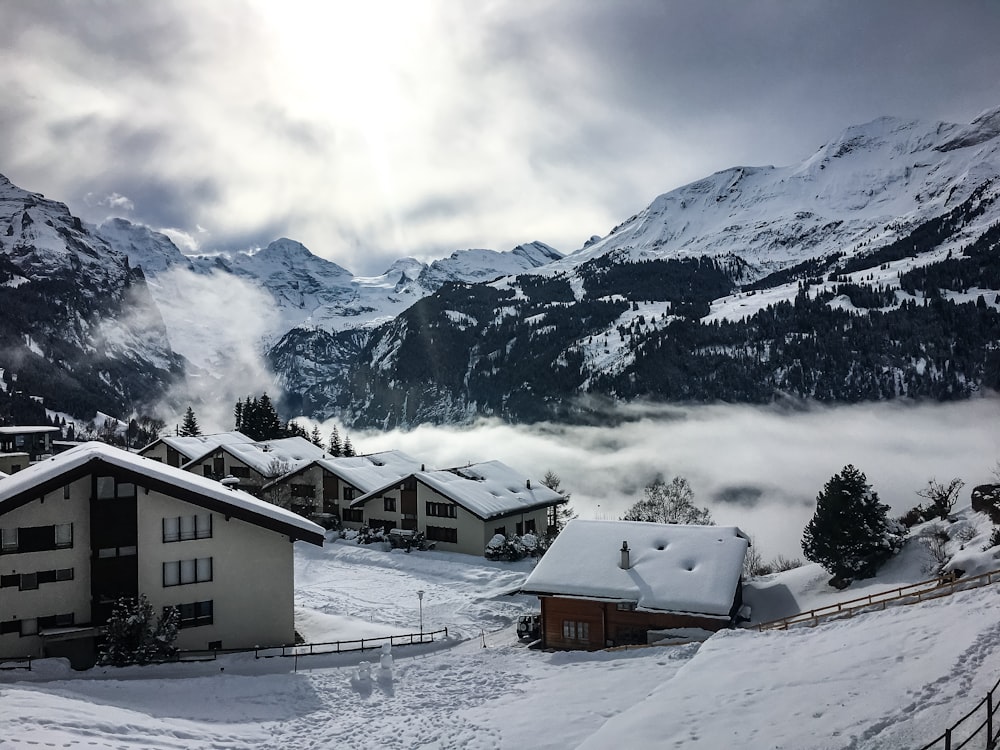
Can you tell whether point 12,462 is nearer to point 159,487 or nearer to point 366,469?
point 366,469

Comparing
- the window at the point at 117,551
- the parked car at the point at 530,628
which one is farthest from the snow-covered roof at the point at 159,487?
the parked car at the point at 530,628

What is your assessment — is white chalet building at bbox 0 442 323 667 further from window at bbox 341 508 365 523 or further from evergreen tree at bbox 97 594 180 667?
window at bbox 341 508 365 523

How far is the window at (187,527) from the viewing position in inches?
1188

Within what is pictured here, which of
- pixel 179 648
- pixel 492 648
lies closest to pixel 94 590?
pixel 179 648

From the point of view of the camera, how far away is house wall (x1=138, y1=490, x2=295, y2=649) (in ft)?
96.8

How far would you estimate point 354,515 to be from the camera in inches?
2616

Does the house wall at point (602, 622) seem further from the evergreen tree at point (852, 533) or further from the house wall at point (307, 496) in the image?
the house wall at point (307, 496)

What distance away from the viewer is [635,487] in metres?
190

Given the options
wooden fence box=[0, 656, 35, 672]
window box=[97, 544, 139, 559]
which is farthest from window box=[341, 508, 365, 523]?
wooden fence box=[0, 656, 35, 672]

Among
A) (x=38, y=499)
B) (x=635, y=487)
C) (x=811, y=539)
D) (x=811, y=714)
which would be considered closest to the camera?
(x=811, y=714)

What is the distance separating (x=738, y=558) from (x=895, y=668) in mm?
17336

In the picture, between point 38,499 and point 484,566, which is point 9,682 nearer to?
point 38,499

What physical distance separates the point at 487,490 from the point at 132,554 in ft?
121

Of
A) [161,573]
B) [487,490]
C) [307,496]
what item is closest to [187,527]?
[161,573]
